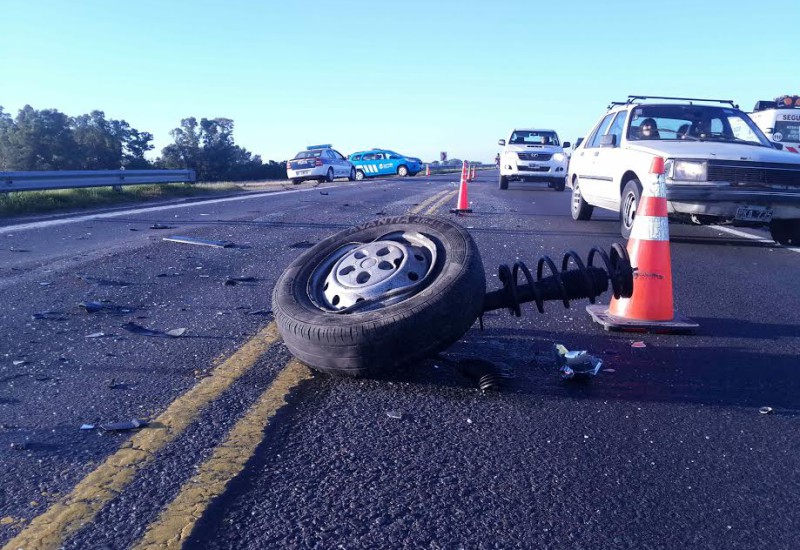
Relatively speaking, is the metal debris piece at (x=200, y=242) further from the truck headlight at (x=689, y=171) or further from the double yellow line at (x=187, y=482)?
the truck headlight at (x=689, y=171)

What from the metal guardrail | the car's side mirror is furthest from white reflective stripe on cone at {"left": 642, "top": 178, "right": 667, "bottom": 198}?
the metal guardrail

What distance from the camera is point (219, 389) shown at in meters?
3.23

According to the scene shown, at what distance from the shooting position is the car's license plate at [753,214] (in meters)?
7.89

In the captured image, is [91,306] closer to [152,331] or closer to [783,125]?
[152,331]

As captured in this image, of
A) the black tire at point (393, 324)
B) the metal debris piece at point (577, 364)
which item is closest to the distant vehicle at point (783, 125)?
the metal debris piece at point (577, 364)

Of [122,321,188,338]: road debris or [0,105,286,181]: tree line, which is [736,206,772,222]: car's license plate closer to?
[122,321,188,338]: road debris

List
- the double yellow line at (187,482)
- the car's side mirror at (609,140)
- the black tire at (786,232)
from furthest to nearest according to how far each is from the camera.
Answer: the car's side mirror at (609,140)
the black tire at (786,232)
the double yellow line at (187,482)

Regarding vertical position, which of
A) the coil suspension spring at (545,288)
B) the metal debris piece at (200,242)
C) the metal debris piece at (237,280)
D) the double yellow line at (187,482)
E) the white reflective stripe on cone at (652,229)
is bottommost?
the double yellow line at (187,482)

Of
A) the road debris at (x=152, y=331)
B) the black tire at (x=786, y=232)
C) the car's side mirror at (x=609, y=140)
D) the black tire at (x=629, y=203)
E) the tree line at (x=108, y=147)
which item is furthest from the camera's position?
the tree line at (x=108, y=147)

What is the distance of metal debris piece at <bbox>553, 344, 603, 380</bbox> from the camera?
11.3 feet

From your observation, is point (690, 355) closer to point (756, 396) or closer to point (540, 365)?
point (756, 396)

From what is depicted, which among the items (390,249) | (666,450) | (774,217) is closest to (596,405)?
(666,450)

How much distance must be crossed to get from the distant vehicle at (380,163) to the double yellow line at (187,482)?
3499cm

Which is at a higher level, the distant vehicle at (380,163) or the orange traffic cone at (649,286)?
the distant vehicle at (380,163)
